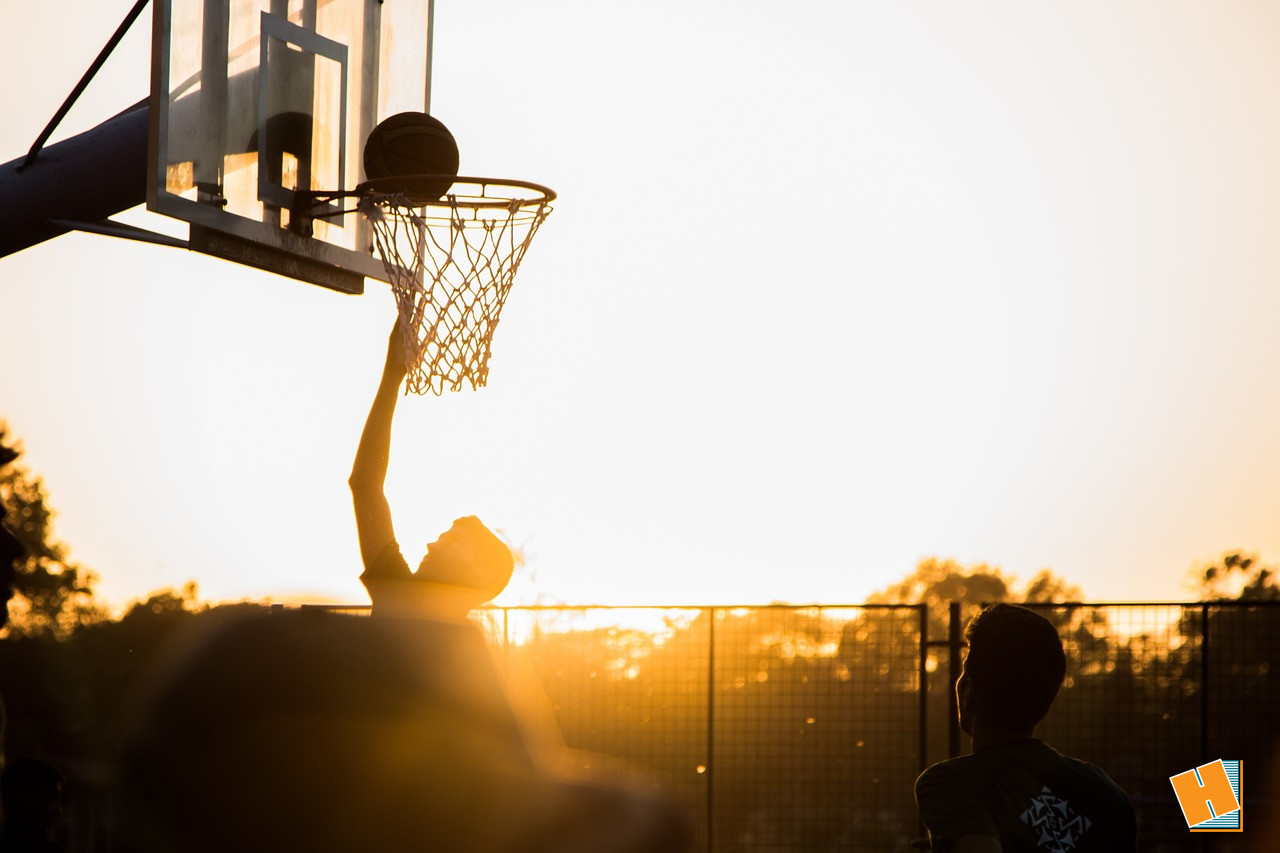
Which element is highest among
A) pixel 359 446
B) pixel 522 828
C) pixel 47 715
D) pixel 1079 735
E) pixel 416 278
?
pixel 416 278

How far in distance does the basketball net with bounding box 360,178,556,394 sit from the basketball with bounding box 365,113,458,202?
0.25 ft

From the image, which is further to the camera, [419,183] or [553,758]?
[419,183]

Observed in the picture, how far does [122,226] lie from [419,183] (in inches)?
55.8

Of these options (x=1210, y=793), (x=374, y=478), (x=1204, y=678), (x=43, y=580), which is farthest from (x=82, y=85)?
(x=43, y=580)

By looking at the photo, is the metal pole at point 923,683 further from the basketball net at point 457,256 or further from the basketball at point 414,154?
the basketball at point 414,154

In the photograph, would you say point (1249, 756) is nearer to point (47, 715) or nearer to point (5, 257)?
point (5, 257)

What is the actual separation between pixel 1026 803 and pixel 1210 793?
7.73 m

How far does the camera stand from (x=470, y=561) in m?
3.97

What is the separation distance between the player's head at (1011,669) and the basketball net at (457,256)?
4235 mm

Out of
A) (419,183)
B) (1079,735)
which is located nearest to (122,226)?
(419,183)

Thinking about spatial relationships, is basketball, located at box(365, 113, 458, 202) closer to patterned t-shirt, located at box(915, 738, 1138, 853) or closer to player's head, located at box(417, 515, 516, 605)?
player's head, located at box(417, 515, 516, 605)

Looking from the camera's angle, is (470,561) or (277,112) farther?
(277,112)

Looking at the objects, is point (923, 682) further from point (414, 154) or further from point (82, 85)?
point (82, 85)

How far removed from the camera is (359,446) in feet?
16.4
